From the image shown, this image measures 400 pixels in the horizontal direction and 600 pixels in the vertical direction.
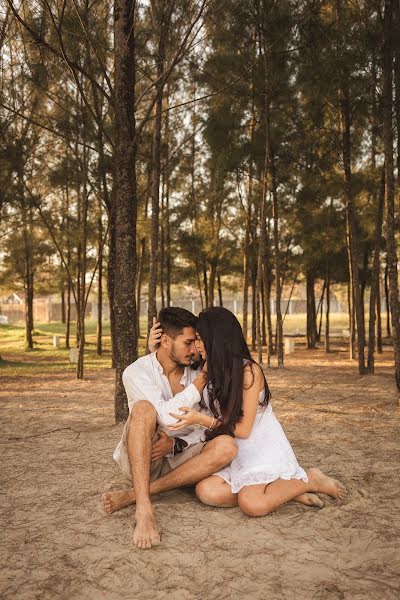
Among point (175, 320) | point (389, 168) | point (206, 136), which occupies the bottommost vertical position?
point (175, 320)

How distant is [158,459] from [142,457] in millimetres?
359

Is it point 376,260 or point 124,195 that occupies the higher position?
point 124,195

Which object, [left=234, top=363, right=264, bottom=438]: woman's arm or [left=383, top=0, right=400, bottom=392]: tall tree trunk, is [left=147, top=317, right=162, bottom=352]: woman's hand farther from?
[left=383, top=0, right=400, bottom=392]: tall tree trunk

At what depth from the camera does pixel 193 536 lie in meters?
2.98

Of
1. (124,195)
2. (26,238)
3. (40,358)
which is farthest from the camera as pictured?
(26,238)

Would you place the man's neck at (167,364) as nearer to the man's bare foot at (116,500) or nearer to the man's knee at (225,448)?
the man's knee at (225,448)

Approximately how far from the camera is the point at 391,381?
9469 millimetres

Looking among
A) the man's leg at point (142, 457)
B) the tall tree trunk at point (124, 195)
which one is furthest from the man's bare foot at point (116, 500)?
the tall tree trunk at point (124, 195)

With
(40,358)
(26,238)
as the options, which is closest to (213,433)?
(40,358)

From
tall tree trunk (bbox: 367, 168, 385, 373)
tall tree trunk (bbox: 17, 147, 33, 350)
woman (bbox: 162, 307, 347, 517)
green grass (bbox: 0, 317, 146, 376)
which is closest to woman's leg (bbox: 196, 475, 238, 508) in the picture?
woman (bbox: 162, 307, 347, 517)

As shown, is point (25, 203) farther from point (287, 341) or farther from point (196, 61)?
point (287, 341)

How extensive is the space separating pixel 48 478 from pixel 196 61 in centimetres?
888

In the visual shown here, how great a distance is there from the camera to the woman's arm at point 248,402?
3273mm

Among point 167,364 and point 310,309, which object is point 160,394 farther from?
point 310,309
